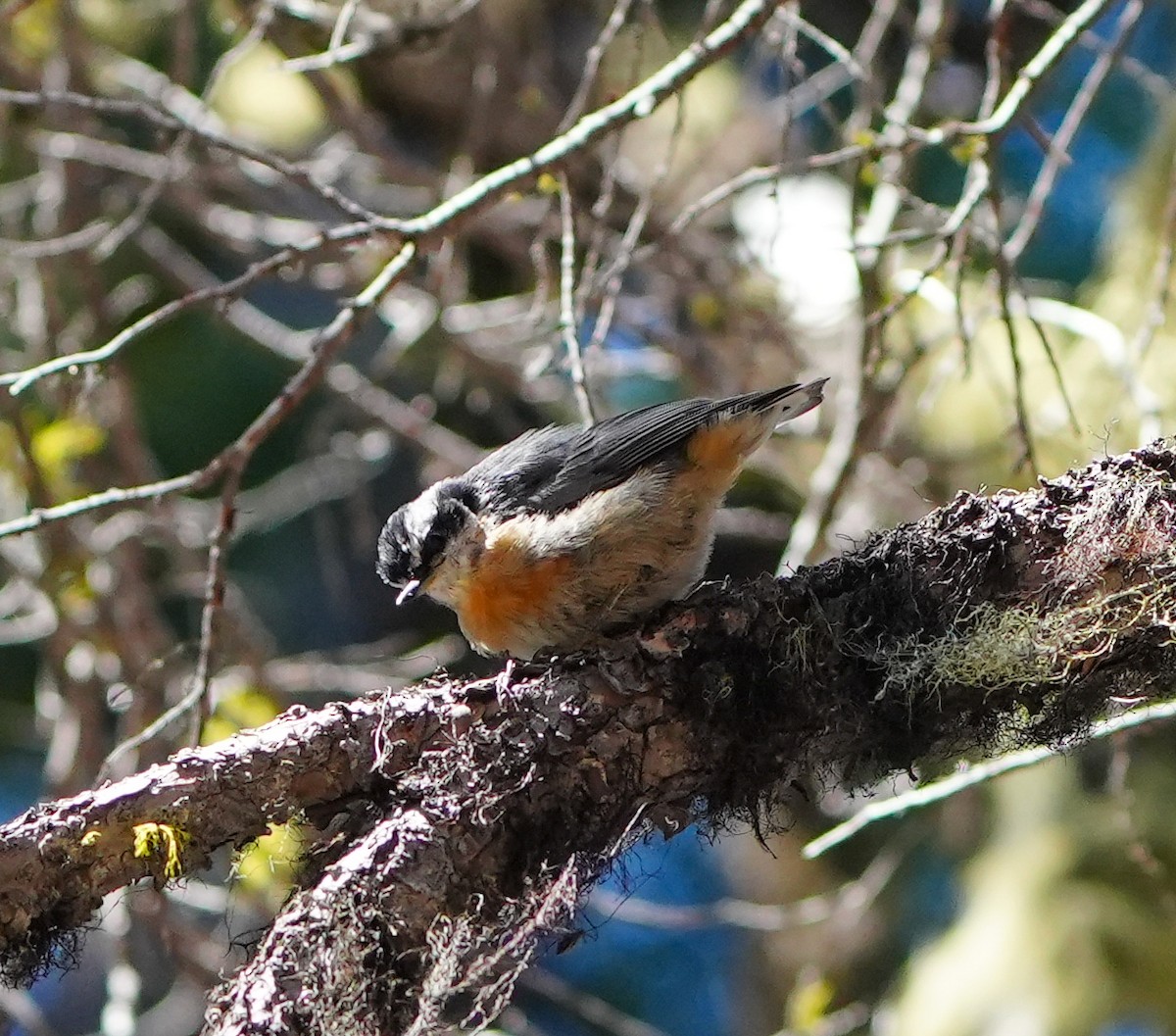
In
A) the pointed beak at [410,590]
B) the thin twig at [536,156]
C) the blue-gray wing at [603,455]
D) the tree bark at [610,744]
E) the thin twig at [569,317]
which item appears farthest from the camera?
the pointed beak at [410,590]

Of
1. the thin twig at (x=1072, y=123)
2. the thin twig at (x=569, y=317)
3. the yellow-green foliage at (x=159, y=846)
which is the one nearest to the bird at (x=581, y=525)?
the thin twig at (x=569, y=317)

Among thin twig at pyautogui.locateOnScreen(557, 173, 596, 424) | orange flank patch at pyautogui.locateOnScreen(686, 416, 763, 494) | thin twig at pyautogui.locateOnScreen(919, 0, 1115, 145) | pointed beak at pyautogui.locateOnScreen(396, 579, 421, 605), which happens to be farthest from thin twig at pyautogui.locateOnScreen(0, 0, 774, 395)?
pointed beak at pyautogui.locateOnScreen(396, 579, 421, 605)

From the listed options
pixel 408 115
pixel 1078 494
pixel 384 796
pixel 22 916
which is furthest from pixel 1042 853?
pixel 408 115

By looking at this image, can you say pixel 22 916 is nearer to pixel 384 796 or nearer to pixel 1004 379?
pixel 384 796

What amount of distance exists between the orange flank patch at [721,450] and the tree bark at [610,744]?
113cm

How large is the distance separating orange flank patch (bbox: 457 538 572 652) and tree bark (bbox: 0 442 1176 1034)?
0.91m

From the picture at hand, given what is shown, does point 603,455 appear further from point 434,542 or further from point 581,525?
point 434,542

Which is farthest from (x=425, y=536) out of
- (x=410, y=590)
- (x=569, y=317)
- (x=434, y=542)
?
(x=569, y=317)

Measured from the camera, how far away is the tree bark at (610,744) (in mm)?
2104

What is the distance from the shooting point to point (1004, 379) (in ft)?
19.1

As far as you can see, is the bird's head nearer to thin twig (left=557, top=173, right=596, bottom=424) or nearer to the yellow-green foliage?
thin twig (left=557, top=173, right=596, bottom=424)

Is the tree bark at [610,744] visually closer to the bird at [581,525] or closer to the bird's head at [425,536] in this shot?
the bird at [581,525]

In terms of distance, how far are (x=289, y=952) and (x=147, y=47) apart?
691 centimetres

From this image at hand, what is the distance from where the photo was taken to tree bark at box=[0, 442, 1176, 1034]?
2104mm
